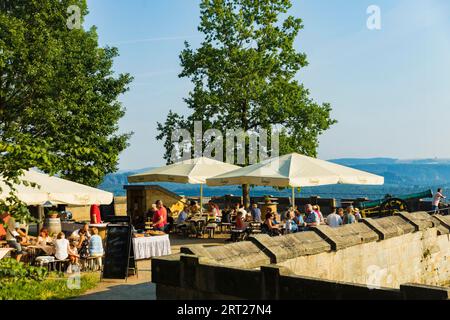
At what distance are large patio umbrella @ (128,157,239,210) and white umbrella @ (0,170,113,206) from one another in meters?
5.53

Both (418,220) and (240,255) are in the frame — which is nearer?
(240,255)

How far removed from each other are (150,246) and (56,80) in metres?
16.2

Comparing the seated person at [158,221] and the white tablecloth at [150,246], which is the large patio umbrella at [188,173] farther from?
the white tablecloth at [150,246]

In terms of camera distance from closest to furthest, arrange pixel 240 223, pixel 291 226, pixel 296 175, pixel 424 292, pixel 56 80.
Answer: pixel 424 292 → pixel 291 226 → pixel 296 175 → pixel 240 223 → pixel 56 80

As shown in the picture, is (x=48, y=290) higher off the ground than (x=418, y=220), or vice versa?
(x=418, y=220)

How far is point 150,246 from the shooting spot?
14.3 meters

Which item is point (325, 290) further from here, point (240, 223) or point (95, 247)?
point (240, 223)

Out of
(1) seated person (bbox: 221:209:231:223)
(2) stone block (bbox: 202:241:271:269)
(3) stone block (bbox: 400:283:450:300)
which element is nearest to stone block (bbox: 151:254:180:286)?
(2) stone block (bbox: 202:241:271:269)

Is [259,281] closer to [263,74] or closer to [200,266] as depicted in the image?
[200,266]

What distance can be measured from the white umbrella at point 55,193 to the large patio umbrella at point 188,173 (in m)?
5.53

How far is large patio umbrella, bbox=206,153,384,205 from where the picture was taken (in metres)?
16.2

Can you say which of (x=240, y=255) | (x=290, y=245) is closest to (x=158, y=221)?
(x=290, y=245)
